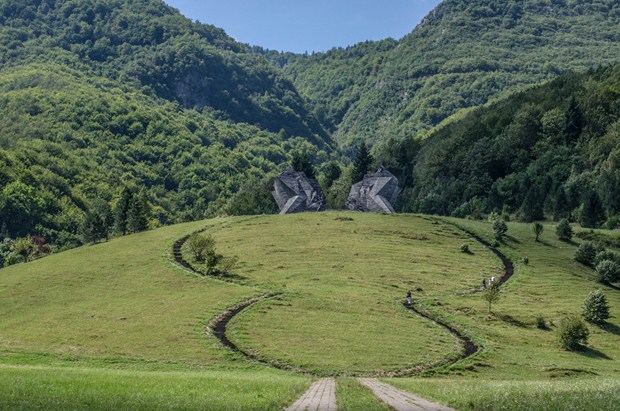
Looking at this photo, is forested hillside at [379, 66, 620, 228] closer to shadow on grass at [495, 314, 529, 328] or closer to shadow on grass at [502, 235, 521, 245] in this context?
shadow on grass at [502, 235, 521, 245]

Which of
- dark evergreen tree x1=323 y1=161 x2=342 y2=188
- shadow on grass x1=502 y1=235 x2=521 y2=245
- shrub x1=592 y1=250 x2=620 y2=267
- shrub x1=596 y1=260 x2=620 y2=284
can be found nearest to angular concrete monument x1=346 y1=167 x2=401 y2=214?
shadow on grass x1=502 y1=235 x2=521 y2=245

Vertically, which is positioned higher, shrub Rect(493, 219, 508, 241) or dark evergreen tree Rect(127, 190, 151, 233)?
shrub Rect(493, 219, 508, 241)

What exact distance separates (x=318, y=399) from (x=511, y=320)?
40.2 m

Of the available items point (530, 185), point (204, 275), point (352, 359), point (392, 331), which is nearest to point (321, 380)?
point (352, 359)

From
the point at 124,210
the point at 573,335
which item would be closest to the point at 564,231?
the point at 573,335

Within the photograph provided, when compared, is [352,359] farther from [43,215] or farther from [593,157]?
[43,215]

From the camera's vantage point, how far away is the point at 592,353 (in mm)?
55969

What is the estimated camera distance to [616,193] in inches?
4828

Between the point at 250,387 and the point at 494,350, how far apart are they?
1116 inches

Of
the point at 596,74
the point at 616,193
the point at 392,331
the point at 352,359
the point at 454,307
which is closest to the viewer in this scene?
the point at 352,359

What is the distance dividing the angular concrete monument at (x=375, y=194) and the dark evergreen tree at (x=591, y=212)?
3303 cm

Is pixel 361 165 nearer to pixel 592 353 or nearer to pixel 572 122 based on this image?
pixel 572 122

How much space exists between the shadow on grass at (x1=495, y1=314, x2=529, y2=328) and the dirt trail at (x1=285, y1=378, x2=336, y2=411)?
1284 inches

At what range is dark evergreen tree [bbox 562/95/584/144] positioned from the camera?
159375 mm
